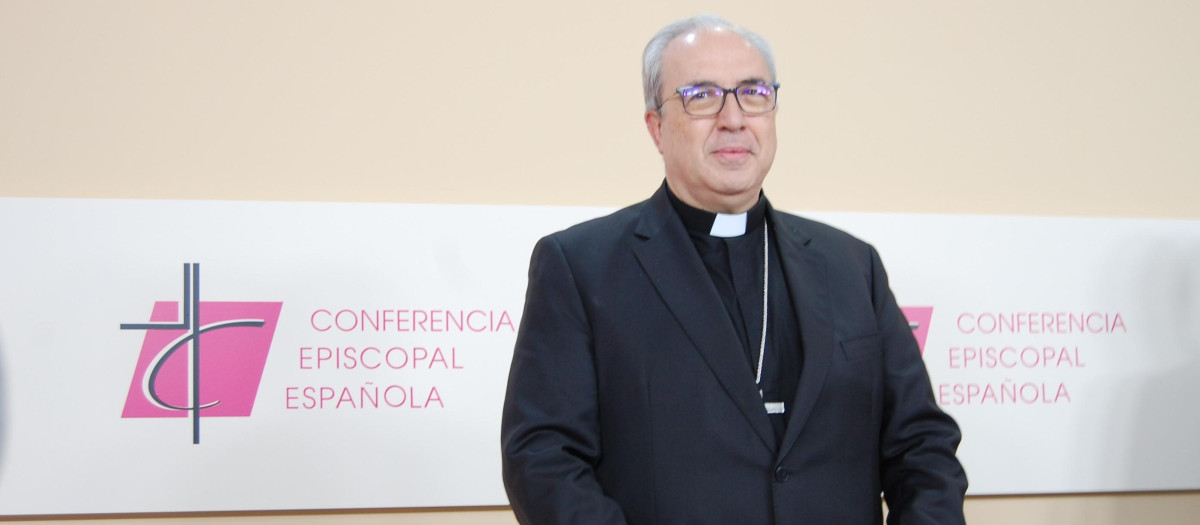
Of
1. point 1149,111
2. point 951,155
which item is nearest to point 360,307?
point 951,155

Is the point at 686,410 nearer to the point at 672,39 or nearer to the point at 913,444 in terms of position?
the point at 913,444

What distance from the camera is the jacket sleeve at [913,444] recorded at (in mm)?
1575

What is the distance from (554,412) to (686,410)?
19cm

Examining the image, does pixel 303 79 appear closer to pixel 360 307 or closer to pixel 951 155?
pixel 360 307

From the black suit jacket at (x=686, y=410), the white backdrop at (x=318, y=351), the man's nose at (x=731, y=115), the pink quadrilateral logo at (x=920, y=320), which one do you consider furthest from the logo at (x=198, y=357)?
the pink quadrilateral logo at (x=920, y=320)

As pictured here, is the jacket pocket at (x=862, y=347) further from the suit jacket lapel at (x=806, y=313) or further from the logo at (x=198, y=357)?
the logo at (x=198, y=357)

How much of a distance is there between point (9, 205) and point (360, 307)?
0.85m

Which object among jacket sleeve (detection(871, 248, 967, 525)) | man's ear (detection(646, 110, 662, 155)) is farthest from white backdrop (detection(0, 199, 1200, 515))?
jacket sleeve (detection(871, 248, 967, 525))

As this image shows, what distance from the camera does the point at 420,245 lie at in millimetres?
2715

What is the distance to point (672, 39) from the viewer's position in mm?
1738

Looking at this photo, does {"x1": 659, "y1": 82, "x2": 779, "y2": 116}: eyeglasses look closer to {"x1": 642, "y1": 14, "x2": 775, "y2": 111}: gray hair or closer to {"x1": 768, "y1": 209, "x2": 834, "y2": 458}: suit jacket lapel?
{"x1": 642, "y1": 14, "x2": 775, "y2": 111}: gray hair

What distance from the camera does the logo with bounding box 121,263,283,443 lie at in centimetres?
260

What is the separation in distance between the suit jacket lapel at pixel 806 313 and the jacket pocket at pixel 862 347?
0.10 ft

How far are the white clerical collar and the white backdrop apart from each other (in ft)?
3.42
